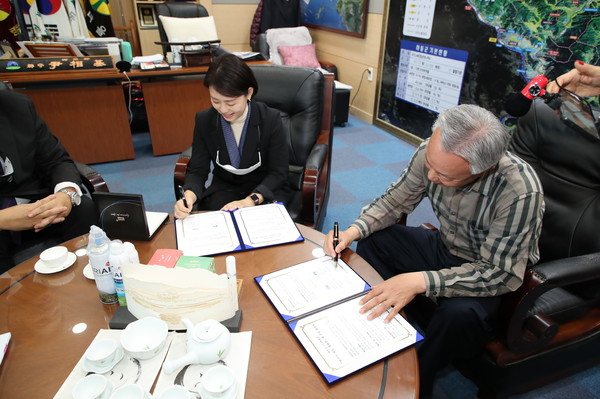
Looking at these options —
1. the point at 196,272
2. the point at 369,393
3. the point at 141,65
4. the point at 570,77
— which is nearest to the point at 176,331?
the point at 196,272

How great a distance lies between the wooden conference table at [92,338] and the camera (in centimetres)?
83

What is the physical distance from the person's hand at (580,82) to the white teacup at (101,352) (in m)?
1.67

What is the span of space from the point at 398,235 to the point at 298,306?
66 centimetres

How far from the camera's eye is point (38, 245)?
1647 millimetres

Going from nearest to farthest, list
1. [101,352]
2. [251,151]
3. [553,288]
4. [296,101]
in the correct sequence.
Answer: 1. [101,352]
2. [553,288]
3. [251,151]
4. [296,101]

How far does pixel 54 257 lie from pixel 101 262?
0.32m

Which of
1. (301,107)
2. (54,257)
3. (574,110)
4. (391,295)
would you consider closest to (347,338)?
(391,295)

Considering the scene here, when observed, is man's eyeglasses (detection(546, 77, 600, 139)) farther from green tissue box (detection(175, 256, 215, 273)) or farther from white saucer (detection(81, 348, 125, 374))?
white saucer (detection(81, 348, 125, 374))

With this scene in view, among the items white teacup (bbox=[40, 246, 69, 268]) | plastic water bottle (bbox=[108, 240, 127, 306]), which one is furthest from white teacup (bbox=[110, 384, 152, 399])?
white teacup (bbox=[40, 246, 69, 268])

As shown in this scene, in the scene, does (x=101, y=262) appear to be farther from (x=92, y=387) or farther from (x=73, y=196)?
(x=73, y=196)

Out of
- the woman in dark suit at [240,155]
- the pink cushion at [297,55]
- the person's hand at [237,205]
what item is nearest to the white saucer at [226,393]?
the person's hand at [237,205]

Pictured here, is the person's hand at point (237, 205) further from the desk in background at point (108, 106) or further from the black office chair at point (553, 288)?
the desk in background at point (108, 106)

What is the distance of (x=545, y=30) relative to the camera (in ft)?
8.46

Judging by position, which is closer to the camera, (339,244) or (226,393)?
(226,393)
